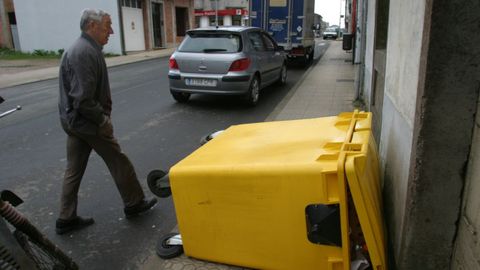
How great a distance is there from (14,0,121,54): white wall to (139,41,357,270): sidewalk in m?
16.0

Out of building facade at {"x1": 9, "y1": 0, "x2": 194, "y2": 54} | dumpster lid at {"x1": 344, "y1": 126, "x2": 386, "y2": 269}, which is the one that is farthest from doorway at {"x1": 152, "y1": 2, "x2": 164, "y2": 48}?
dumpster lid at {"x1": 344, "y1": 126, "x2": 386, "y2": 269}

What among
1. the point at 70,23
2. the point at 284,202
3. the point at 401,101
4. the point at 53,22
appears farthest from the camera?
the point at 53,22

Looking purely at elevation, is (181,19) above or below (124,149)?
above

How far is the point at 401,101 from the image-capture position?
305cm

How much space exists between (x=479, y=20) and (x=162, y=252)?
256 centimetres

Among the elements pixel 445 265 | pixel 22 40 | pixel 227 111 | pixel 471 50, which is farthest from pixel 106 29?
pixel 22 40

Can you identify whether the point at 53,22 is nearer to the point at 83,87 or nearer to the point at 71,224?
the point at 71,224

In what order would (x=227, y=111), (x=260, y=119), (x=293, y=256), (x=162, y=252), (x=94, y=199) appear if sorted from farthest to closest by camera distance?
1. (x=227, y=111)
2. (x=260, y=119)
3. (x=94, y=199)
4. (x=162, y=252)
5. (x=293, y=256)

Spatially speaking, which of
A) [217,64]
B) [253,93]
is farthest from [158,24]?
[217,64]

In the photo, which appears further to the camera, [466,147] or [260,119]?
[260,119]

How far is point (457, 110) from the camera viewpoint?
2.14 meters

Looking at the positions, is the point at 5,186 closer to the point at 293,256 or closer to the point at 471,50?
the point at 293,256

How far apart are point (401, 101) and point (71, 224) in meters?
2.94

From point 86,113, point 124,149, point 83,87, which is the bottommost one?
point 124,149
